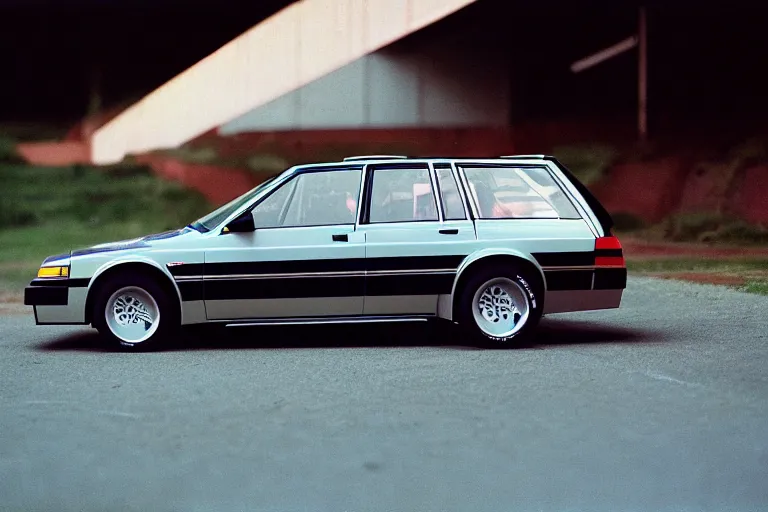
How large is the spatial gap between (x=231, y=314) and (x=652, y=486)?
4.95 metres

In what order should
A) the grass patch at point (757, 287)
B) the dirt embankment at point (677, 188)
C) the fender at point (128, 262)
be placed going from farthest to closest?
the dirt embankment at point (677, 188), the grass patch at point (757, 287), the fender at point (128, 262)

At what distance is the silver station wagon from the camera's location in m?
9.09

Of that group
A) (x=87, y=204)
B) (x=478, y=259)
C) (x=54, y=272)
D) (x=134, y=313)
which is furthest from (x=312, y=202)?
(x=87, y=204)

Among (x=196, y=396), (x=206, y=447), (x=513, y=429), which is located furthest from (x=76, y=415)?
(x=513, y=429)

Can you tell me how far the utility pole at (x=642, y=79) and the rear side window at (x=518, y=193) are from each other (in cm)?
1391

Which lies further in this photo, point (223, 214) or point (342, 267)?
point (223, 214)

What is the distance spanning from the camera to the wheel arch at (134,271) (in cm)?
907

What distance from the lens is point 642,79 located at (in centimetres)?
2300

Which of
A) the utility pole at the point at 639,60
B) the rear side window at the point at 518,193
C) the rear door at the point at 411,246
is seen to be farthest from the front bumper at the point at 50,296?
the utility pole at the point at 639,60

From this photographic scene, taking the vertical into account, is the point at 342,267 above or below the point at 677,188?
below

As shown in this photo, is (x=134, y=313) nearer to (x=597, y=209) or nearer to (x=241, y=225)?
(x=241, y=225)

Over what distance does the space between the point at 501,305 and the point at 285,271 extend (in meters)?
1.89

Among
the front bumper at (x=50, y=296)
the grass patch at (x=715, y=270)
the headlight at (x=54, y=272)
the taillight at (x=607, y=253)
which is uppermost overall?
the taillight at (x=607, y=253)

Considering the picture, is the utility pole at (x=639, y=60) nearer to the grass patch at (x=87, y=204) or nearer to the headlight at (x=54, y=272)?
the grass patch at (x=87, y=204)
